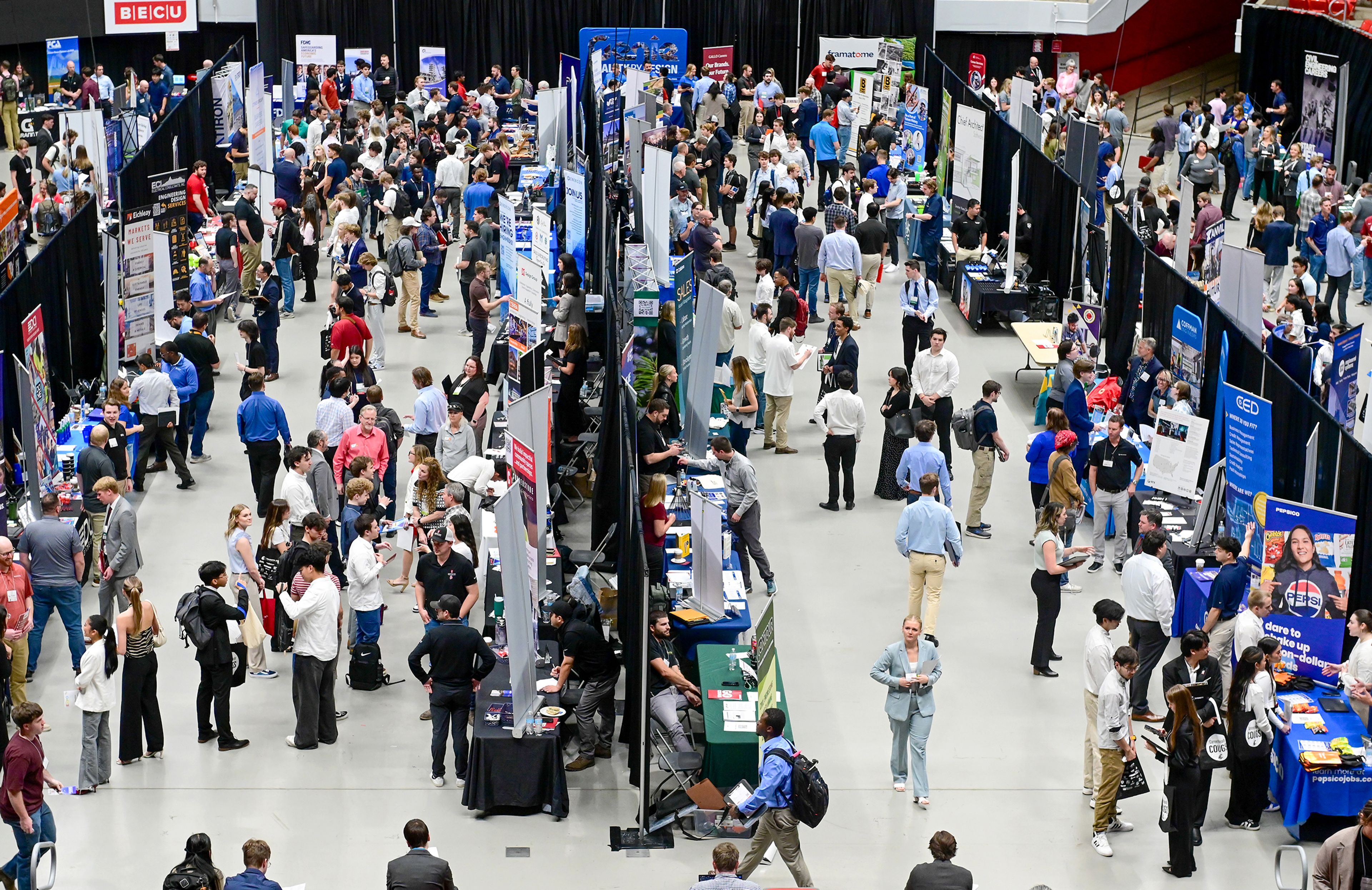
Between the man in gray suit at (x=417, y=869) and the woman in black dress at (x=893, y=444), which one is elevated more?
the woman in black dress at (x=893, y=444)

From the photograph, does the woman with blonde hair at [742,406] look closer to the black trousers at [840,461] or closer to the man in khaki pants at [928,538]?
the black trousers at [840,461]

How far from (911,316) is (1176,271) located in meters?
2.81

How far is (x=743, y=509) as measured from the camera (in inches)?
534

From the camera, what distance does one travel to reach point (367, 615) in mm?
12305

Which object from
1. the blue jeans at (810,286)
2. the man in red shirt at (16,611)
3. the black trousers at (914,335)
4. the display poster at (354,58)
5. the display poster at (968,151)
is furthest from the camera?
the display poster at (354,58)

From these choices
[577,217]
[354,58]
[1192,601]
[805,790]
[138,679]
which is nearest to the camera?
[805,790]

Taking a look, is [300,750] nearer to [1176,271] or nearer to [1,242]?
[1,242]

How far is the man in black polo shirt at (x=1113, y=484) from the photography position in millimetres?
14422

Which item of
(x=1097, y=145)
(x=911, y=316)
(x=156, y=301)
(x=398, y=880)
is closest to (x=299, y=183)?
(x=156, y=301)

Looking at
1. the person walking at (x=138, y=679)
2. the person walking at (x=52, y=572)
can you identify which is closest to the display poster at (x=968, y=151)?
the person walking at (x=52, y=572)

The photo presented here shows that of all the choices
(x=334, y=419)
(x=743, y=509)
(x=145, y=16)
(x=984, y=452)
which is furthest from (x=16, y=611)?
(x=145, y=16)

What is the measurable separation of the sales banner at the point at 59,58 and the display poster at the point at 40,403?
1683cm

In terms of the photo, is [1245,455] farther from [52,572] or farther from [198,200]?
[198,200]

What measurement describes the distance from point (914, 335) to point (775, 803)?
9.55m
